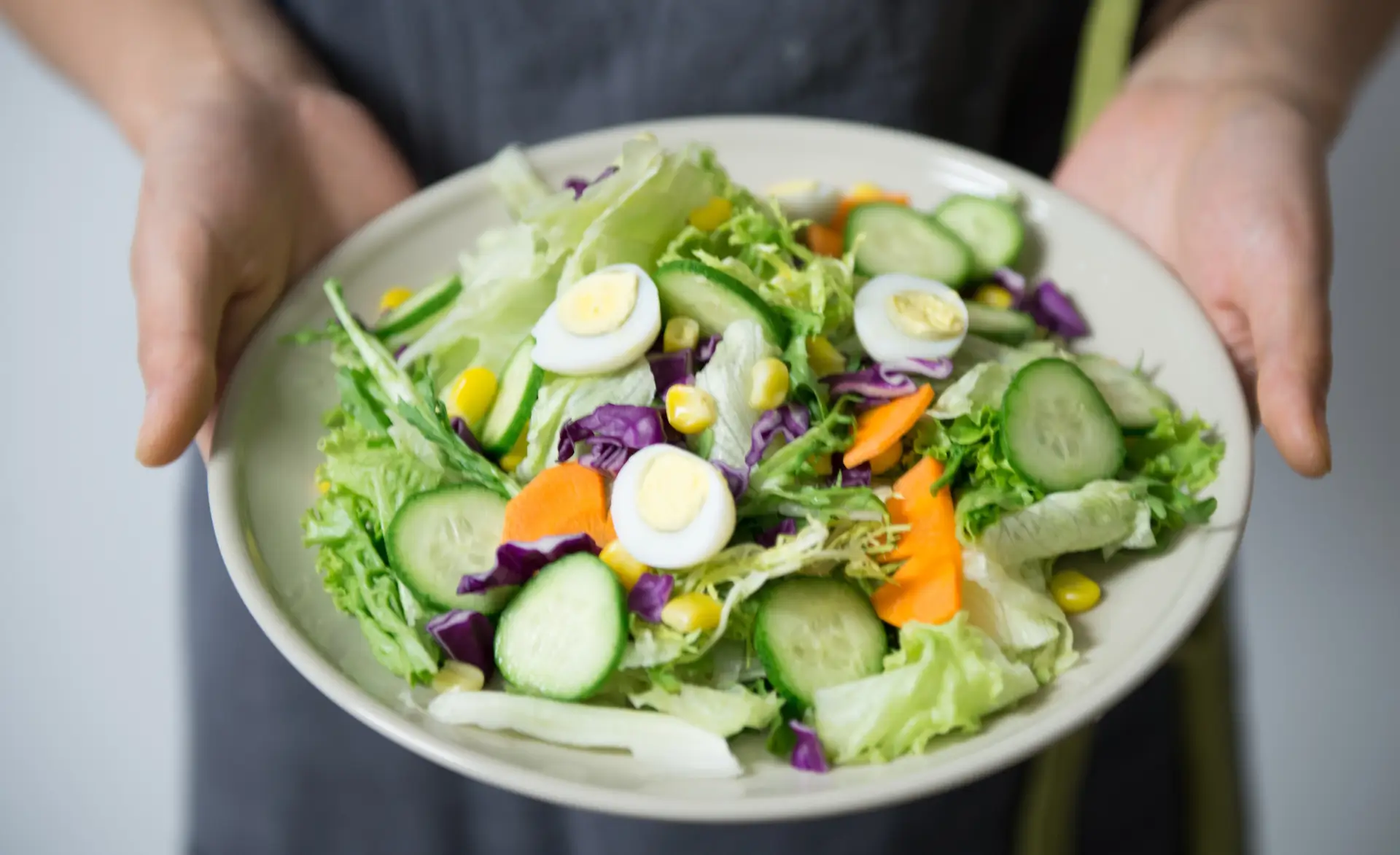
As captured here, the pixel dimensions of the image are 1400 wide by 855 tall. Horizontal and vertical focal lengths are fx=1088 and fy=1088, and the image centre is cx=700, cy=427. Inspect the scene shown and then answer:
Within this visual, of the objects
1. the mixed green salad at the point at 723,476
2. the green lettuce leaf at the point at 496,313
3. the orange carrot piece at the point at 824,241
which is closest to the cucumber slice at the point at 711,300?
the mixed green salad at the point at 723,476

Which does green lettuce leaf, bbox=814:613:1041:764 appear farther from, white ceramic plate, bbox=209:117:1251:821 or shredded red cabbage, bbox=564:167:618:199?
shredded red cabbage, bbox=564:167:618:199

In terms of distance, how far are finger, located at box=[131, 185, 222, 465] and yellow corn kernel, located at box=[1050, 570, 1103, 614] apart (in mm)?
1365

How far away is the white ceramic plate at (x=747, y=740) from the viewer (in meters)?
1.33

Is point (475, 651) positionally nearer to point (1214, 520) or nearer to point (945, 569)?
point (945, 569)

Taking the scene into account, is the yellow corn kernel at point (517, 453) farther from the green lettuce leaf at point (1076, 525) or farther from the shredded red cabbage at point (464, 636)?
the green lettuce leaf at point (1076, 525)

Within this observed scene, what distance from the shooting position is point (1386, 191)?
10.3ft

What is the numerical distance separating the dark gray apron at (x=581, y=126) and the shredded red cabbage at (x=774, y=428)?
3.09ft

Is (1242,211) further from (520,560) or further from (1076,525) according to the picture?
(520,560)

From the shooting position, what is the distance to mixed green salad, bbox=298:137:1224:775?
1.48 meters

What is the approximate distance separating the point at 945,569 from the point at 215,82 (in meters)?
1.79

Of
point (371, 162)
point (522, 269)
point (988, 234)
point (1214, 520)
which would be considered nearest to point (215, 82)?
point (371, 162)

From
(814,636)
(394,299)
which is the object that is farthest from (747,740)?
(394,299)

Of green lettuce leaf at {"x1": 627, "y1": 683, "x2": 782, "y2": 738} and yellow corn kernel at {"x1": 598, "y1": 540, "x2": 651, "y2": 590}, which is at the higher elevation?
yellow corn kernel at {"x1": 598, "y1": 540, "x2": 651, "y2": 590}

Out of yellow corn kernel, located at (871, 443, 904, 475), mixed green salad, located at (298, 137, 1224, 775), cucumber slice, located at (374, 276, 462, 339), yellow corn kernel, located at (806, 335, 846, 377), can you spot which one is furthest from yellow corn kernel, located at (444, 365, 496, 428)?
yellow corn kernel, located at (871, 443, 904, 475)
